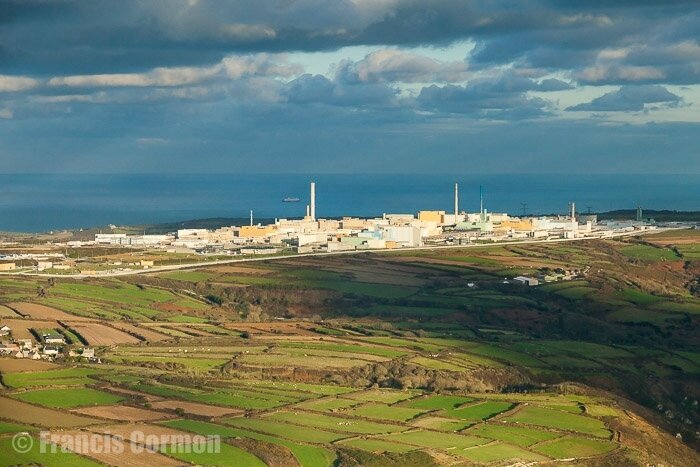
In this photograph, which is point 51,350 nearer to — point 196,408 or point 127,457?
point 196,408

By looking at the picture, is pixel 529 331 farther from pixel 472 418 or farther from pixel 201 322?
pixel 472 418

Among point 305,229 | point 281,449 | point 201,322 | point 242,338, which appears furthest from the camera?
point 305,229

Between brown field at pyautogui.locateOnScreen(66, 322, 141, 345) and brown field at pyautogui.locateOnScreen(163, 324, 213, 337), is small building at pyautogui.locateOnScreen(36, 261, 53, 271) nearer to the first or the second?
brown field at pyautogui.locateOnScreen(163, 324, 213, 337)

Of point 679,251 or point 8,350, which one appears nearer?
point 8,350

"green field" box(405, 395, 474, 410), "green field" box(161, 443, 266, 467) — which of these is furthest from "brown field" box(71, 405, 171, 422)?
"green field" box(405, 395, 474, 410)

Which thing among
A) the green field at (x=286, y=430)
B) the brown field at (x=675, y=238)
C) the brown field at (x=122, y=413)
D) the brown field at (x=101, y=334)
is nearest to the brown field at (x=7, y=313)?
the brown field at (x=101, y=334)

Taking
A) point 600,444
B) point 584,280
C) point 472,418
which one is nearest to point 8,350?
point 472,418

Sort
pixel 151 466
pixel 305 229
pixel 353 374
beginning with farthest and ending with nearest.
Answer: pixel 305 229, pixel 353 374, pixel 151 466
